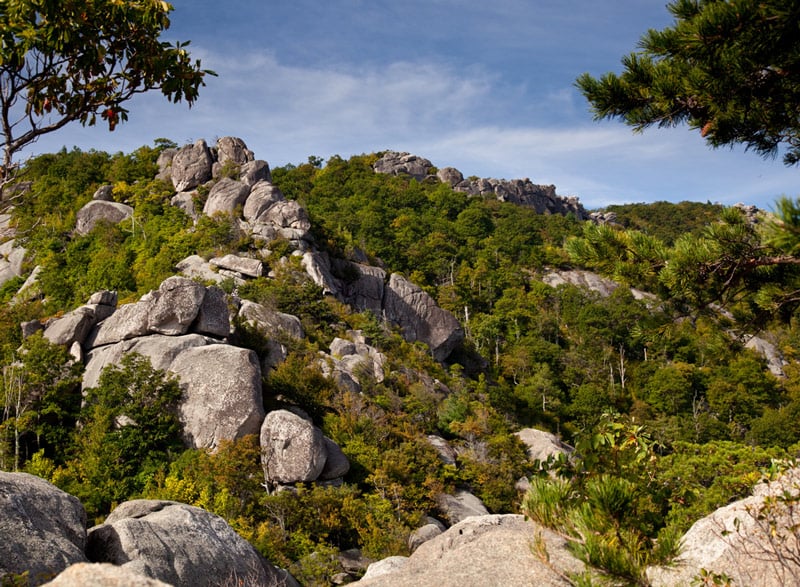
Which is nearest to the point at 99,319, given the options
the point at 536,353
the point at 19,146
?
the point at 19,146

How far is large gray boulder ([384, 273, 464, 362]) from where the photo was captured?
46875mm

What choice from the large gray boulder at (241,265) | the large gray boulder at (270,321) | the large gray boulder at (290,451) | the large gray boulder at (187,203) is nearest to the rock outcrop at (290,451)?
the large gray boulder at (290,451)

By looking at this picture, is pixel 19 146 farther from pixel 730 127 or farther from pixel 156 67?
pixel 730 127

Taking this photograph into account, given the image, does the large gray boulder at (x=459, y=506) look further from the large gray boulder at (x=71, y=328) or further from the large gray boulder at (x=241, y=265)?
the large gray boulder at (x=241, y=265)

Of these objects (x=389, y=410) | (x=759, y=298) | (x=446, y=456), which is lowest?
(x=446, y=456)

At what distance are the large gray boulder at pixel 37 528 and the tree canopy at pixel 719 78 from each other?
28.8ft

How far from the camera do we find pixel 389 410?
93.9ft

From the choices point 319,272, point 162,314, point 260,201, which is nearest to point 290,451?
point 162,314

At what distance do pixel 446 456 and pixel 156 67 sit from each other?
81.6 ft

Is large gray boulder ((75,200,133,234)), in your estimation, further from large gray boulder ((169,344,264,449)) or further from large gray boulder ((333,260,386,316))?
large gray boulder ((169,344,264,449))

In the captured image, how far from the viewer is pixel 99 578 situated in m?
2.79

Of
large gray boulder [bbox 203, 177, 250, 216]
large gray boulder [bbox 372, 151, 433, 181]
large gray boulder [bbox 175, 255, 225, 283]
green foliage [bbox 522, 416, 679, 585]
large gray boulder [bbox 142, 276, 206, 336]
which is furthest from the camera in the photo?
large gray boulder [bbox 372, 151, 433, 181]

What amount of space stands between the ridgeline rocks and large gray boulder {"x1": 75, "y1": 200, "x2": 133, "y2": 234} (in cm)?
5499

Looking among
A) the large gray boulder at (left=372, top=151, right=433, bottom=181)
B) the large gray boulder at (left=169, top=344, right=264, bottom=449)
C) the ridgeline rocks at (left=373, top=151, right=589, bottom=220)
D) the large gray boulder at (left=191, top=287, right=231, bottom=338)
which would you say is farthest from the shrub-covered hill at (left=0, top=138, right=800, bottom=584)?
the ridgeline rocks at (left=373, top=151, right=589, bottom=220)
